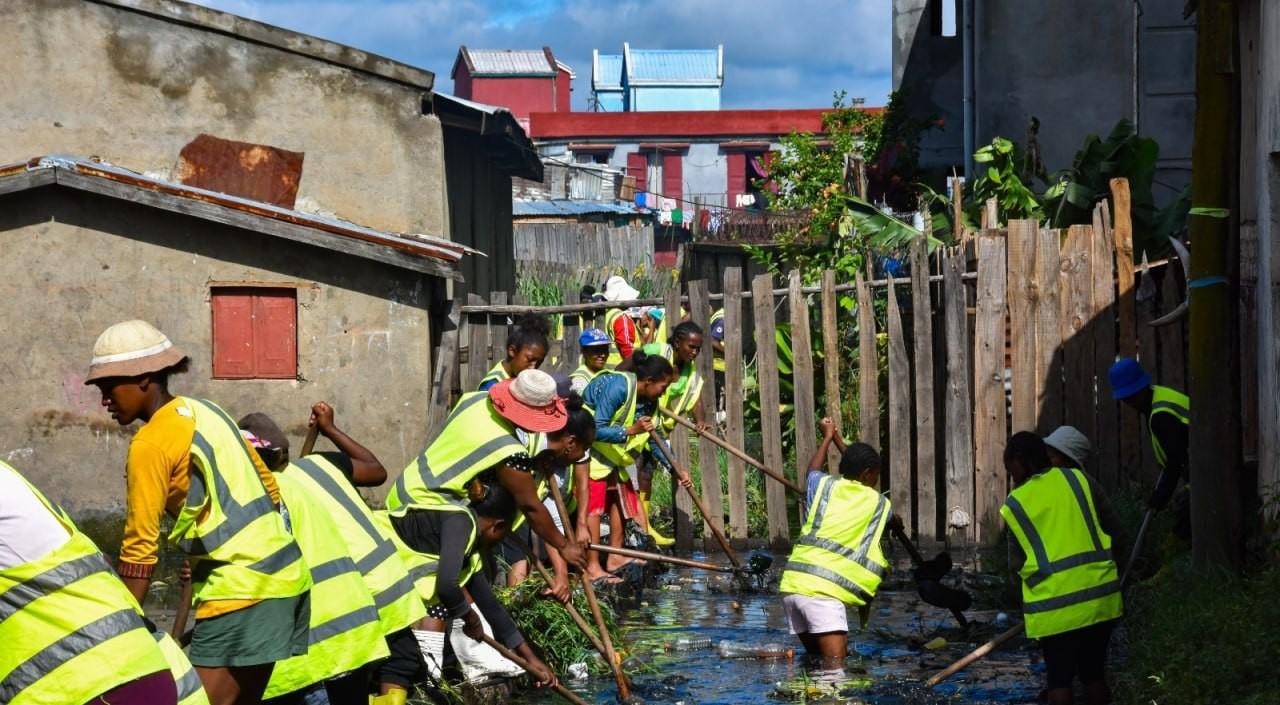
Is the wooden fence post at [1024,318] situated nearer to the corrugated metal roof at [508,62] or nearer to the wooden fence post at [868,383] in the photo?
the wooden fence post at [868,383]

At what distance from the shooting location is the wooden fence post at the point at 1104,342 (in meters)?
10.4

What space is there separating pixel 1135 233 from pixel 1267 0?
446 centimetres

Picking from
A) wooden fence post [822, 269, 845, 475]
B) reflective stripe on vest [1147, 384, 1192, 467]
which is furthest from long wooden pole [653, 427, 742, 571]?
reflective stripe on vest [1147, 384, 1192, 467]

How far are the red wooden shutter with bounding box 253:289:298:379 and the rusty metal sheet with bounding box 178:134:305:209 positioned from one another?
107cm

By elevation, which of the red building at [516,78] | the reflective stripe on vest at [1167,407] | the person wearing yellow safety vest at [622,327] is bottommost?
the reflective stripe on vest at [1167,407]

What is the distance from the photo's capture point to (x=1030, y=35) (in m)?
16.1

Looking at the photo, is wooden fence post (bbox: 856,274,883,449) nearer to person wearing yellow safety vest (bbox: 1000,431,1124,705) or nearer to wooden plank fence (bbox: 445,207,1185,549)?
wooden plank fence (bbox: 445,207,1185,549)

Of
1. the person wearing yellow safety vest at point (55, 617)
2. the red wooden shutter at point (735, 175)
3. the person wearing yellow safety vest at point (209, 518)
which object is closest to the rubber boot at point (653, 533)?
the person wearing yellow safety vest at point (209, 518)

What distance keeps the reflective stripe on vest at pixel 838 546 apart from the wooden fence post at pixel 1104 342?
292cm

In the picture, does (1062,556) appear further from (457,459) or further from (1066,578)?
(457,459)

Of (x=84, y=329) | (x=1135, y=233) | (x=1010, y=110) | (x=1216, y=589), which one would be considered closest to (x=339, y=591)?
(x=1216, y=589)

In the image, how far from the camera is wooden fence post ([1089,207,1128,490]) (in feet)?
34.0

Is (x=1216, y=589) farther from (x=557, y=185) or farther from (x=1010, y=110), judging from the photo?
(x=557, y=185)

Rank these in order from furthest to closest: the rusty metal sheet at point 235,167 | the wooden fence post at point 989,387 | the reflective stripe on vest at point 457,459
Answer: the rusty metal sheet at point 235,167, the wooden fence post at point 989,387, the reflective stripe on vest at point 457,459
